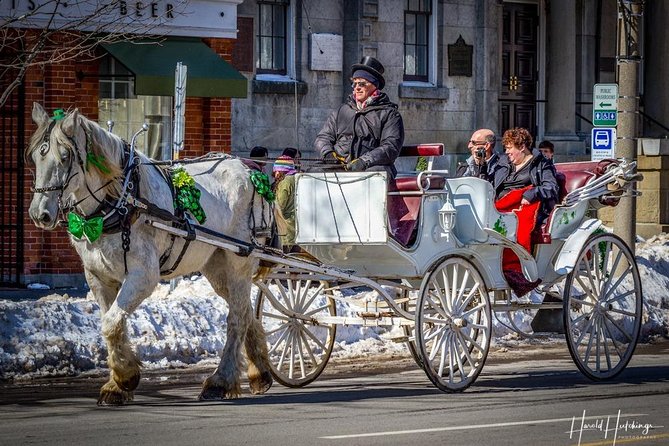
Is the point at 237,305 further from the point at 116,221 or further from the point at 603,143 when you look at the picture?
the point at 603,143

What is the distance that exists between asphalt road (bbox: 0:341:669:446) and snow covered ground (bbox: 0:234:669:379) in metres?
0.47

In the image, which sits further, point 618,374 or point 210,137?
Answer: point 210,137

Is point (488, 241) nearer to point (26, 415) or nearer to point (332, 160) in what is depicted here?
point (332, 160)

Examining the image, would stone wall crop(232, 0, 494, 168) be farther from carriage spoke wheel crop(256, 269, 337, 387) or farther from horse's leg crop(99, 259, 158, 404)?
horse's leg crop(99, 259, 158, 404)

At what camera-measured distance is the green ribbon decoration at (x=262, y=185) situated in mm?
12617

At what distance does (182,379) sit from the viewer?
13.7 meters

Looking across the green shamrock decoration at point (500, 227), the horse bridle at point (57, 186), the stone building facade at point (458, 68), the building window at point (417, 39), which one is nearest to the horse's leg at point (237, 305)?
the horse bridle at point (57, 186)

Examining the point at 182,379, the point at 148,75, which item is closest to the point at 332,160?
the point at 182,379

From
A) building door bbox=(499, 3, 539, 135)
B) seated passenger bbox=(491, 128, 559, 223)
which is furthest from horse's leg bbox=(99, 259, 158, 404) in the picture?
building door bbox=(499, 3, 539, 135)

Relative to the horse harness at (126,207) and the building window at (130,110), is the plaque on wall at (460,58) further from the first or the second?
the horse harness at (126,207)

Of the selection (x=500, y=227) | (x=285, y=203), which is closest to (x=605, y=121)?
(x=285, y=203)

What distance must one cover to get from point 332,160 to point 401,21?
13.6m

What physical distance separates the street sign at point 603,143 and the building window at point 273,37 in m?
7.39

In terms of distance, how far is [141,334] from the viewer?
14820mm
